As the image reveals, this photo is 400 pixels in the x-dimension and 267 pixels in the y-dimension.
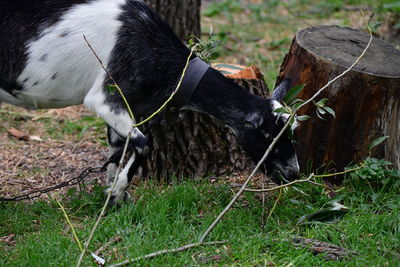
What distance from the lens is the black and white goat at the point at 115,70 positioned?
4.44 meters

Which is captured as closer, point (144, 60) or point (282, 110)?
point (282, 110)

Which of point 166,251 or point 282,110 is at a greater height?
point 282,110

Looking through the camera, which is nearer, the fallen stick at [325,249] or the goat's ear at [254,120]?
the fallen stick at [325,249]

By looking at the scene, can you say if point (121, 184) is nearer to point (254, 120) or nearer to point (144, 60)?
point (144, 60)

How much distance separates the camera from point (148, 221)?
4.31 meters

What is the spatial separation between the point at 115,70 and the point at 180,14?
1781mm

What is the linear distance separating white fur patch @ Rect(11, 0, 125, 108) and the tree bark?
1425 millimetres

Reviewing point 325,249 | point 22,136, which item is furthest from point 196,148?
point 22,136

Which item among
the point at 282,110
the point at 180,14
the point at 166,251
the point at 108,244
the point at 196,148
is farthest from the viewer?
the point at 180,14

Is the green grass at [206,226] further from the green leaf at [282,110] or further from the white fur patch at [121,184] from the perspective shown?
the green leaf at [282,110]

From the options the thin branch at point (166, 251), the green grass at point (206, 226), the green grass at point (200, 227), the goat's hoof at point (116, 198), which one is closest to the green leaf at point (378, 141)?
the green grass at point (206, 226)

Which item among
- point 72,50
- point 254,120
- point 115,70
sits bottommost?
point 254,120

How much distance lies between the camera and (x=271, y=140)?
4.57 metres

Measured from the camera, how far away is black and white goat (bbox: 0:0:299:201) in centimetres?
444
